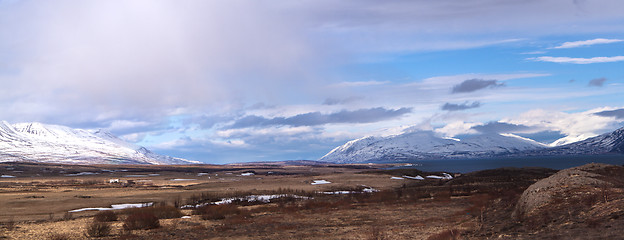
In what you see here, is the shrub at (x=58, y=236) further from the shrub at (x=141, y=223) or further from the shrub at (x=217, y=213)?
the shrub at (x=217, y=213)

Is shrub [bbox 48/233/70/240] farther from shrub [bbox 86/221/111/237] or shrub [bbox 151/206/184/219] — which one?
shrub [bbox 151/206/184/219]

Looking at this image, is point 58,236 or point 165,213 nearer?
point 58,236

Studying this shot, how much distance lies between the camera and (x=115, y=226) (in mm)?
29516

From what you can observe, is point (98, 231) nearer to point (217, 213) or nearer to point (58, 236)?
point (58, 236)

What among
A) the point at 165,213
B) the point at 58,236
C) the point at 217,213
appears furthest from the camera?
the point at 165,213

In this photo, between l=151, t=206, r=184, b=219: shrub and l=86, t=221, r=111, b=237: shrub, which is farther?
l=151, t=206, r=184, b=219: shrub

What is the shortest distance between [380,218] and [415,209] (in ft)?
19.3

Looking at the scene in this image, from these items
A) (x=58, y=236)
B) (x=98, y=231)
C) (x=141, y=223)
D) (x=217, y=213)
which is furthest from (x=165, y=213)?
(x=58, y=236)

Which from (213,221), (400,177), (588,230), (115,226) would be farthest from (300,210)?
(400,177)

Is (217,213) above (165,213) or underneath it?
underneath

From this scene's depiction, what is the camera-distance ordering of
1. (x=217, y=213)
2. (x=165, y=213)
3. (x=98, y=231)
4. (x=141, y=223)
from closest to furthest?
(x=98, y=231) → (x=141, y=223) → (x=217, y=213) → (x=165, y=213)

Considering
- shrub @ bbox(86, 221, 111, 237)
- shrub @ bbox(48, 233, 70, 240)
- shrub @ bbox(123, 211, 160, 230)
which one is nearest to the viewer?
shrub @ bbox(48, 233, 70, 240)

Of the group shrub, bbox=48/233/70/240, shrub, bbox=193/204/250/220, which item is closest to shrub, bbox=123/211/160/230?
shrub, bbox=48/233/70/240

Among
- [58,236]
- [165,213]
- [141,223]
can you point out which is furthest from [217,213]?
[58,236]
